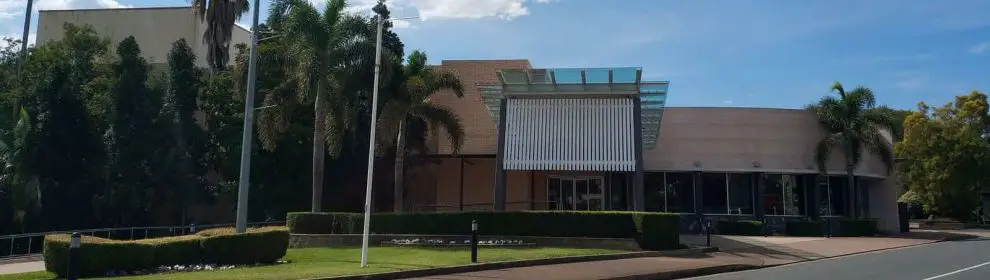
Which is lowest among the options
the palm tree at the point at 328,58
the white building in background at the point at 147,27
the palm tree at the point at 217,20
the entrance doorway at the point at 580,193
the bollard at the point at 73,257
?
the bollard at the point at 73,257

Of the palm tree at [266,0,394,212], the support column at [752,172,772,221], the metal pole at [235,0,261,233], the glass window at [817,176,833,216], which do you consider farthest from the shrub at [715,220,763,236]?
the metal pole at [235,0,261,233]

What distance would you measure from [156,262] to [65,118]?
1838 cm

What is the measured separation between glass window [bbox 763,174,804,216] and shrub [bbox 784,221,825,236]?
2776 mm

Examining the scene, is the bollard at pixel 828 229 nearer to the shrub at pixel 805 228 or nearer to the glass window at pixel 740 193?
the shrub at pixel 805 228

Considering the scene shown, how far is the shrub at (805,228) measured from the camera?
29.5 metres

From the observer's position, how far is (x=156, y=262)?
15320mm

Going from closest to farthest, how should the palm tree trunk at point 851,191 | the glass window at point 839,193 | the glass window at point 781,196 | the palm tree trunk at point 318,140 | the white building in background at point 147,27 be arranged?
the palm tree trunk at point 318,140 → the palm tree trunk at point 851,191 → the glass window at point 781,196 → the glass window at point 839,193 → the white building in background at point 147,27

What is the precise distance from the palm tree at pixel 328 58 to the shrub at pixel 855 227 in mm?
21184

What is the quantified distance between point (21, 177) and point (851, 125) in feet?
122

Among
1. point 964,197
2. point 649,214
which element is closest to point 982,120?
point 964,197

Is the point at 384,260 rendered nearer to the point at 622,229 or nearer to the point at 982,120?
the point at 622,229

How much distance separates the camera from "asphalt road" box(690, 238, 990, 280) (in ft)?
47.0

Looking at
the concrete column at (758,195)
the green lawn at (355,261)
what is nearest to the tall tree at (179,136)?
the green lawn at (355,261)

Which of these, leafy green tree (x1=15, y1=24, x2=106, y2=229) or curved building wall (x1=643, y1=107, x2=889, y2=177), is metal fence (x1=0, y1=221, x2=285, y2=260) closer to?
leafy green tree (x1=15, y1=24, x2=106, y2=229)
